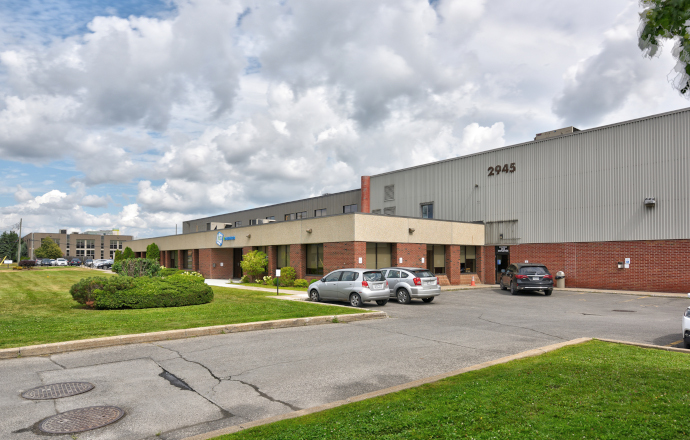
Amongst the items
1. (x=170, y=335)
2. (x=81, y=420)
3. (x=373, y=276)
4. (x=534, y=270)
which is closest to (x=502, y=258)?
(x=534, y=270)

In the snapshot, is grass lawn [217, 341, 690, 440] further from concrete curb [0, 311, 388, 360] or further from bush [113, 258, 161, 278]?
bush [113, 258, 161, 278]

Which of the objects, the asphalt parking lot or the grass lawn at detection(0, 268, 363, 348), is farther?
the grass lawn at detection(0, 268, 363, 348)

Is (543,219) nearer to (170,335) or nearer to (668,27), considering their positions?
(170,335)

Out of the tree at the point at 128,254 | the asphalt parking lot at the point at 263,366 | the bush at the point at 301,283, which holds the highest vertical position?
the tree at the point at 128,254

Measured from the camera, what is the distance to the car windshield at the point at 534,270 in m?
26.1

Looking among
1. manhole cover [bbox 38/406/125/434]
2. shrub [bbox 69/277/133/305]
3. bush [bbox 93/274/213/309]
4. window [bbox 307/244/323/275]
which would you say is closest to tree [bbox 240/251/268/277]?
window [bbox 307/244/323/275]

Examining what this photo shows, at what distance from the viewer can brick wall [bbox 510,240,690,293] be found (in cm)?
2677

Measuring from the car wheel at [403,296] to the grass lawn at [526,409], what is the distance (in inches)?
511

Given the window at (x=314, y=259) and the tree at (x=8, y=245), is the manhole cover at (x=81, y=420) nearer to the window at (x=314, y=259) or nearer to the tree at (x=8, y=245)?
the window at (x=314, y=259)

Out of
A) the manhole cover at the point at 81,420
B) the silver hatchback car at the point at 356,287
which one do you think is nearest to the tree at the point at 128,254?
the silver hatchback car at the point at 356,287

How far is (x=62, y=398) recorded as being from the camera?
6.69 meters

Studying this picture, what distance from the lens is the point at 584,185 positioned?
30.8 meters

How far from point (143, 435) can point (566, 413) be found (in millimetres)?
4864

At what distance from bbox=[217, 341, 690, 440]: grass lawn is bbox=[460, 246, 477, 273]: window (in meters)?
28.2
